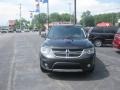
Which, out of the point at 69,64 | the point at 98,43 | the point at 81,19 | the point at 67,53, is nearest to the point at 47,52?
the point at 67,53

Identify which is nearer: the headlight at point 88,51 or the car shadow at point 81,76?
the headlight at point 88,51

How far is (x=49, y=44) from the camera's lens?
10867 mm

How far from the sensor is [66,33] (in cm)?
1227

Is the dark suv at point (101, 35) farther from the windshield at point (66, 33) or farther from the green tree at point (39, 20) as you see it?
the green tree at point (39, 20)

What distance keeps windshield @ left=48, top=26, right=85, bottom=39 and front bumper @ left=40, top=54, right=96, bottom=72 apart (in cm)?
156

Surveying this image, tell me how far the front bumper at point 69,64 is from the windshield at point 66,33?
1.56m

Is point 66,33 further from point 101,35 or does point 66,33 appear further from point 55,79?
point 101,35

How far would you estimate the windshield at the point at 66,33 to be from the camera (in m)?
12.0

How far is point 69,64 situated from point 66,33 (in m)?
2.15

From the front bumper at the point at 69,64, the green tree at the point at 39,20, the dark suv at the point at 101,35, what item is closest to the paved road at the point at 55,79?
the front bumper at the point at 69,64

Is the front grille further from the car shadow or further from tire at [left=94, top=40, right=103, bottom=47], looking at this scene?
tire at [left=94, top=40, right=103, bottom=47]

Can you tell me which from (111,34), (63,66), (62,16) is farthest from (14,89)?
(62,16)

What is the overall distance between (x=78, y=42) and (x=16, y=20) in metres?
161

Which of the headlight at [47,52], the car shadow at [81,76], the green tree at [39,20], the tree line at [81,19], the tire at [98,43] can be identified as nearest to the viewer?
the headlight at [47,52]
